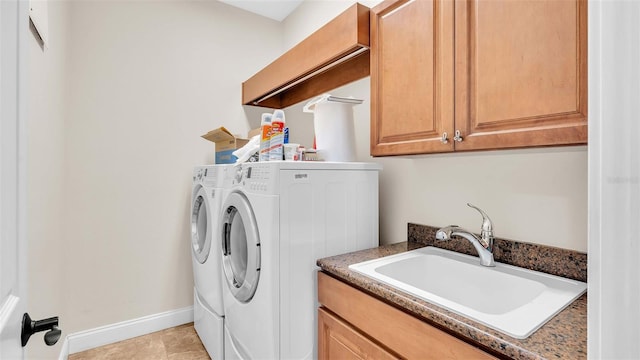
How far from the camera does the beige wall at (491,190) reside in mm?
1151

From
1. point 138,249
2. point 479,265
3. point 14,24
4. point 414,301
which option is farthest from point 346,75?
point 138,249

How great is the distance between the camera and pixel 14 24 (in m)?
0.54

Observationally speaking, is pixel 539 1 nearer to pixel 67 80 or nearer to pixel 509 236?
pixel 509 236


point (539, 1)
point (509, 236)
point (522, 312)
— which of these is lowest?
point (522, 312)

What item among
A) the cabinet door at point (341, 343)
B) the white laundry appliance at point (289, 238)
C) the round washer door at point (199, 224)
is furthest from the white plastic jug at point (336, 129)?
the round washer door at point (199, 224)

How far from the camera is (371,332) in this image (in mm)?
1111

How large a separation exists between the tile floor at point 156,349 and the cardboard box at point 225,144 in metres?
1.34

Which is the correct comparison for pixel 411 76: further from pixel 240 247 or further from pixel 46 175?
pixel 46 175

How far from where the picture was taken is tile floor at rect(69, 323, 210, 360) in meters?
2.10

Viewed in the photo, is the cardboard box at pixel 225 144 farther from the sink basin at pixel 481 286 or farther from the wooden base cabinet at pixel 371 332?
the sink basin at pixel 481 286

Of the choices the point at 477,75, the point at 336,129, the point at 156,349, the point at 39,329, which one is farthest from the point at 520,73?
the point at 156,349

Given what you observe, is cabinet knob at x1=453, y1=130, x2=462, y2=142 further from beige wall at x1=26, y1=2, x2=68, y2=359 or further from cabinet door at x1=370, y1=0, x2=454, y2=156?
beige wall at x1=26, y1=2, x2=68, y2=359

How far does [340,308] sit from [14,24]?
1253 millimetres

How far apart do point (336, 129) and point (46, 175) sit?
4.92 feet
